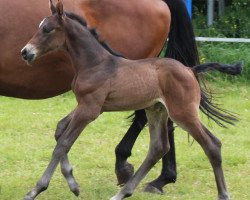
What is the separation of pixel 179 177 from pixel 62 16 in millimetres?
2135

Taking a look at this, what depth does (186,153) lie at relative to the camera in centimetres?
677

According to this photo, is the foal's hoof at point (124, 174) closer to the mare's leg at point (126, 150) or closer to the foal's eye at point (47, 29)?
the mare's leg at point (126, 150)

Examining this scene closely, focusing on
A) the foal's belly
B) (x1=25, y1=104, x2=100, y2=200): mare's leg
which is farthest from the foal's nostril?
the foal's belly

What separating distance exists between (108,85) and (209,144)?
0.83 meters

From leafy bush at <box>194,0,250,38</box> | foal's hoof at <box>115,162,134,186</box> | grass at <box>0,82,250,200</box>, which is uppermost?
foal's hoof at <box>115,162,134,186</box>

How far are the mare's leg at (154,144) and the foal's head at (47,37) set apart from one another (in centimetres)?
91

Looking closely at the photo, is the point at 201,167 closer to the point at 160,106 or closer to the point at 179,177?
the point at 179,177

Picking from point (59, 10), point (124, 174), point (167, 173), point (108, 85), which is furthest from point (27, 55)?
point (167, 173)

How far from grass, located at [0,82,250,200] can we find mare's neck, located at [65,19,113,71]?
1207 millimetres

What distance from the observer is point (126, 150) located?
560cm

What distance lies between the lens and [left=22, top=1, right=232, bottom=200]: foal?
4508 millimetres

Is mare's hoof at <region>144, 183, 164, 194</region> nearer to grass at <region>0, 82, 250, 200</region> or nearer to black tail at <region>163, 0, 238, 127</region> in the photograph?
grass at <region>0, 82, 250, 200</region>

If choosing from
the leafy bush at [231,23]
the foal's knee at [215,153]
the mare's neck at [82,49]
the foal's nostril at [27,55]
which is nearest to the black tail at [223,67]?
the foal's knee at [215,153]

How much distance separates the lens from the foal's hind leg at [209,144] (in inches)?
181
